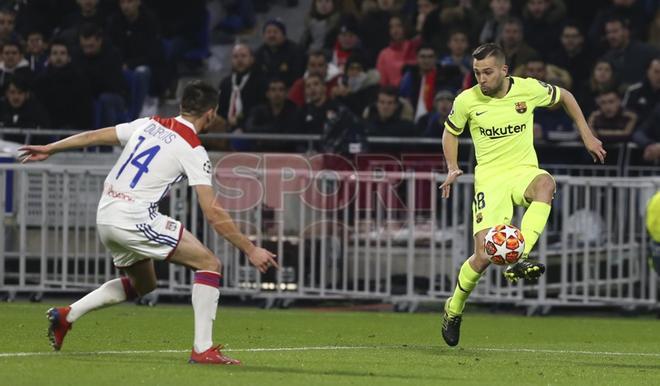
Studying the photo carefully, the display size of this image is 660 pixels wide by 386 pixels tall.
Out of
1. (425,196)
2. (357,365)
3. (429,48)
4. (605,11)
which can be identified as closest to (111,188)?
(357,365)

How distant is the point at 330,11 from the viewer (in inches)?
942

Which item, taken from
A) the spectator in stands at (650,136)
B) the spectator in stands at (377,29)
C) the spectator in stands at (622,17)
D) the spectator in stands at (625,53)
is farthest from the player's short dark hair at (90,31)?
the spectator in stands at (650,136)

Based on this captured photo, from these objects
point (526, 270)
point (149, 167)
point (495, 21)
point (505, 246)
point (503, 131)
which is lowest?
point (526, 270)

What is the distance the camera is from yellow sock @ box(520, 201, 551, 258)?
12375 millimetres

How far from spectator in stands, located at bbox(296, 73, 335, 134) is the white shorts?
9876mm

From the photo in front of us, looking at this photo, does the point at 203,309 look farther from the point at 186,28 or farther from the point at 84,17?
the point at 186,28

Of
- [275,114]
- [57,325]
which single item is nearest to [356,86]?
[275,114]

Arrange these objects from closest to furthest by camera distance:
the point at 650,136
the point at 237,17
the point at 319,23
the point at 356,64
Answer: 1. the point at 650,136
2. the point at 356,64
3. the point at 319,23
4. the point at 237,17

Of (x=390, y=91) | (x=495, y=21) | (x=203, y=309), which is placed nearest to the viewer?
(x=203, y=309)

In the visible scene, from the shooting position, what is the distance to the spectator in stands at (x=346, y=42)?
22.8m

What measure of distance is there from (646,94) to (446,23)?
12.3 feet

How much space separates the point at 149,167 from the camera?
1081cm

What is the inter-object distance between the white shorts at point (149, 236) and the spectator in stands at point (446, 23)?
11960mm

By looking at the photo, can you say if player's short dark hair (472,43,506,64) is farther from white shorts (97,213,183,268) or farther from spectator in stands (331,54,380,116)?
spectator in stands (331,54,380,116)
